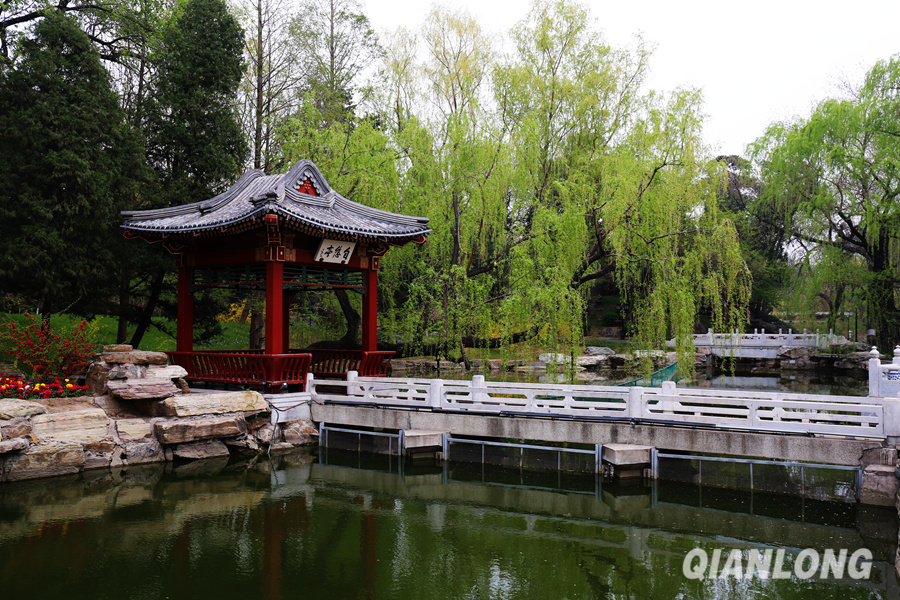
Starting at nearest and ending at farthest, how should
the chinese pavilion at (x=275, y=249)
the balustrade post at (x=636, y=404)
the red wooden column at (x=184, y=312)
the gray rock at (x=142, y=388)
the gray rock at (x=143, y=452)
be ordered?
the balustrade post at (x=636, y=404) → the gray rock at (x=143, y=452) → the gray rock at (x=142, y=388) → the chinese pavilion at (x=275, y=249) → the red wooden column at (x=184, y=312)

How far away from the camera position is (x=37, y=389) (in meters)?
9.28

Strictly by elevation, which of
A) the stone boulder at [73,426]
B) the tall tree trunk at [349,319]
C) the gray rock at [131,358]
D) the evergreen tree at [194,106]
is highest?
the evergreen tree at [194,106]

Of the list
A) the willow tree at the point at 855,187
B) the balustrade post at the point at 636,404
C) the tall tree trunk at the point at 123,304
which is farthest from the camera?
the willow tree at the point at 855,187

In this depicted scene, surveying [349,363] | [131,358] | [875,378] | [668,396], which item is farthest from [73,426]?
[875,378]

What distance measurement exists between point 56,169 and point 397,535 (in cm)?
987

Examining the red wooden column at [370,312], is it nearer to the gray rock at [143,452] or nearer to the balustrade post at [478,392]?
the balustrade post at [478,392]

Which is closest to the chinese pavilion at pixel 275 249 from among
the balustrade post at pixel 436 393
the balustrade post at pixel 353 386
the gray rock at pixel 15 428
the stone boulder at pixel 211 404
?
the stone boulder at pixel 211 404

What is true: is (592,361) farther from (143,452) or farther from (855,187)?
(143,452)

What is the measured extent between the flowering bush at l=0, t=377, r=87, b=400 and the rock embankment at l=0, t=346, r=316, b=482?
0.92 feet

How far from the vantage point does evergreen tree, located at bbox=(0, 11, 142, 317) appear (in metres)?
11.7

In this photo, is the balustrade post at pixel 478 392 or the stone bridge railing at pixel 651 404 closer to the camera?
the stone bridge railing at pixel 651 404

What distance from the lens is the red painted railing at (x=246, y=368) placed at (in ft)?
36.2

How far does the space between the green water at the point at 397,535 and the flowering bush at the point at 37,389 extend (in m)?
1.57

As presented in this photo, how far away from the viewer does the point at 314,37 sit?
19.9 metres
